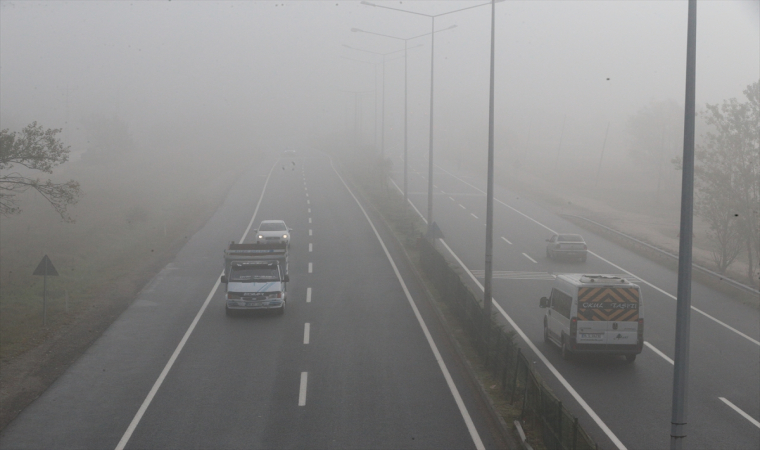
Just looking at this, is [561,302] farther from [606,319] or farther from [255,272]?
[255,272]

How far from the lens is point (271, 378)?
53.5ft

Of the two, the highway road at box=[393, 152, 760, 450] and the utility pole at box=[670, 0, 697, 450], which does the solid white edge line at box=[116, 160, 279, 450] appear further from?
the utility pole at box=[670, 0, 697, 450]

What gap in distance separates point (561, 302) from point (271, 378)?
8.17m

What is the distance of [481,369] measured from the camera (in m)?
16.6

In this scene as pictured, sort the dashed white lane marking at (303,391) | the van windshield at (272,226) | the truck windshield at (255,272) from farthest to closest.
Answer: the van windshield at (272,226)
the truck windshield at (255,272)
the dashed white lane marking at (303,391)

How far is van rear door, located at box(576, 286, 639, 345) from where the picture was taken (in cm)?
1756

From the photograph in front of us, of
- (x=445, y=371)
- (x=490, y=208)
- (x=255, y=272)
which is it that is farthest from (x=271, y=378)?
(x=490, y=208)

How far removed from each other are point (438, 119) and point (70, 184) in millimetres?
151785

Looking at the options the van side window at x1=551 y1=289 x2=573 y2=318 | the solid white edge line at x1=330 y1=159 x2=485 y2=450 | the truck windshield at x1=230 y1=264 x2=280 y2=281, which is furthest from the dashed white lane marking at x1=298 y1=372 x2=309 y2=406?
the van side window at x1=551 y1=289 x2=573 y2=318

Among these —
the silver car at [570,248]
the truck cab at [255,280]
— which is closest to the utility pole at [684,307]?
the truck cab at [255,280]

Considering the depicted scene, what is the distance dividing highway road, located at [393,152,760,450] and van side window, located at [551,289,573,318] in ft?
4.23

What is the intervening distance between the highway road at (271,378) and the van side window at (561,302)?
328 cm

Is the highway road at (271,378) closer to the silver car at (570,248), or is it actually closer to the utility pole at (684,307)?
the utility pole at (684,307)

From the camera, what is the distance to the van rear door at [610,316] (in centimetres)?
1756
